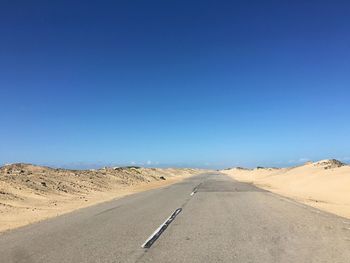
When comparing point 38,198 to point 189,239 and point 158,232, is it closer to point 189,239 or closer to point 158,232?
point 158,232

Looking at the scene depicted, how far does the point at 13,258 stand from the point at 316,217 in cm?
1023

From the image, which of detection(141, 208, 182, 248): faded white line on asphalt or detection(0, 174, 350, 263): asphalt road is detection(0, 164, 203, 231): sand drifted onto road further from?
detection(141, 208, 182, 248): faded white line on asphalt

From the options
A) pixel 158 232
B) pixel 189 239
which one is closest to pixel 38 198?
pixel 158 232

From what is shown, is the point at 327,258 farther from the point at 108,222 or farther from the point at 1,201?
the point at 1,201

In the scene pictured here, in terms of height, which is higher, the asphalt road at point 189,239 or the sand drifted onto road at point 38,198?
the sand drifted onto road at point 38,198

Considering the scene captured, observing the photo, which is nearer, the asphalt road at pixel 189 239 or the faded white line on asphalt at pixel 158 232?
the asphalt road at pixel 189 239

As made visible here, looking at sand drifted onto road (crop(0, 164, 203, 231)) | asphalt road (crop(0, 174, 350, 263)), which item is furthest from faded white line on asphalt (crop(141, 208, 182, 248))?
sand drifted onto road (crop(0, 164, 203, 231))

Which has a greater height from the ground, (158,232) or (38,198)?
(38,198)

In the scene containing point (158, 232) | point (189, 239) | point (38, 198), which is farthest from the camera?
point (38, 198)

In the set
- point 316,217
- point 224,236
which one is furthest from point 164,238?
point 316,217

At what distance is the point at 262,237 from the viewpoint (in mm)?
10914

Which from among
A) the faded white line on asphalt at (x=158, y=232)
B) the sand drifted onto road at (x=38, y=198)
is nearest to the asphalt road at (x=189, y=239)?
the faded white line on asphalt at (x=158, y=232)

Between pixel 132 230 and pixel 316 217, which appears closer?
pixel 132 230

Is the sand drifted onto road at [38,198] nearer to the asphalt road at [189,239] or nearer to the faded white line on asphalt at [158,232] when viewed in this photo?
the asphalt road at [189,239]
